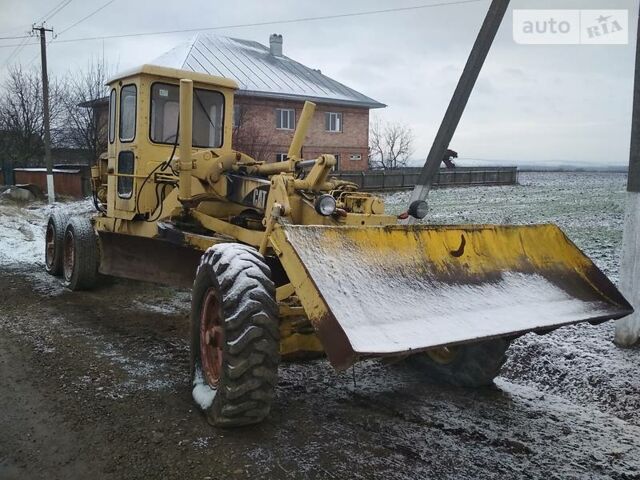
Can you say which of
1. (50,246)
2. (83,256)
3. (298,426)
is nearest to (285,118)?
(50,246)

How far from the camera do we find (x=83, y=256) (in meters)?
8.05

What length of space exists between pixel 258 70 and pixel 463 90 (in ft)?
89.7

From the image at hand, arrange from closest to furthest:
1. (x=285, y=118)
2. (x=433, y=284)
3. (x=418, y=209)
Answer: (x=433, y=284)
(x=418, y=209)
(x=285, y=118)

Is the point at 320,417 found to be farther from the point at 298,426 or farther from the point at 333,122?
the point at 333,122

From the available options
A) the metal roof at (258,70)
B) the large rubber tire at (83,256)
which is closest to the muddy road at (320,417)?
the large rubber tire at (83,256)

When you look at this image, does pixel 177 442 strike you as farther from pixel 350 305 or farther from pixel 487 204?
pixel 487 204

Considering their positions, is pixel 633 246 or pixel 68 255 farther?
pixel 68 255

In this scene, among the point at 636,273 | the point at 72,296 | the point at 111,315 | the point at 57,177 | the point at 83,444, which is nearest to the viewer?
the point at 83,444

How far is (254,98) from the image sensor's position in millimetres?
32156

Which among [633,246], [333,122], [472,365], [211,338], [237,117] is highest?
[333,122]

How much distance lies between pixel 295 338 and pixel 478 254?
4.65 feet

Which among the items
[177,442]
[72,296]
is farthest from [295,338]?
[72,296]

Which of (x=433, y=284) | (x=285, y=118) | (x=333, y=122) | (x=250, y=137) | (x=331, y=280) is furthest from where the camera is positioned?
(x=333, y=122)

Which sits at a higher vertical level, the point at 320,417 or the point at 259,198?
the point at 259,198
